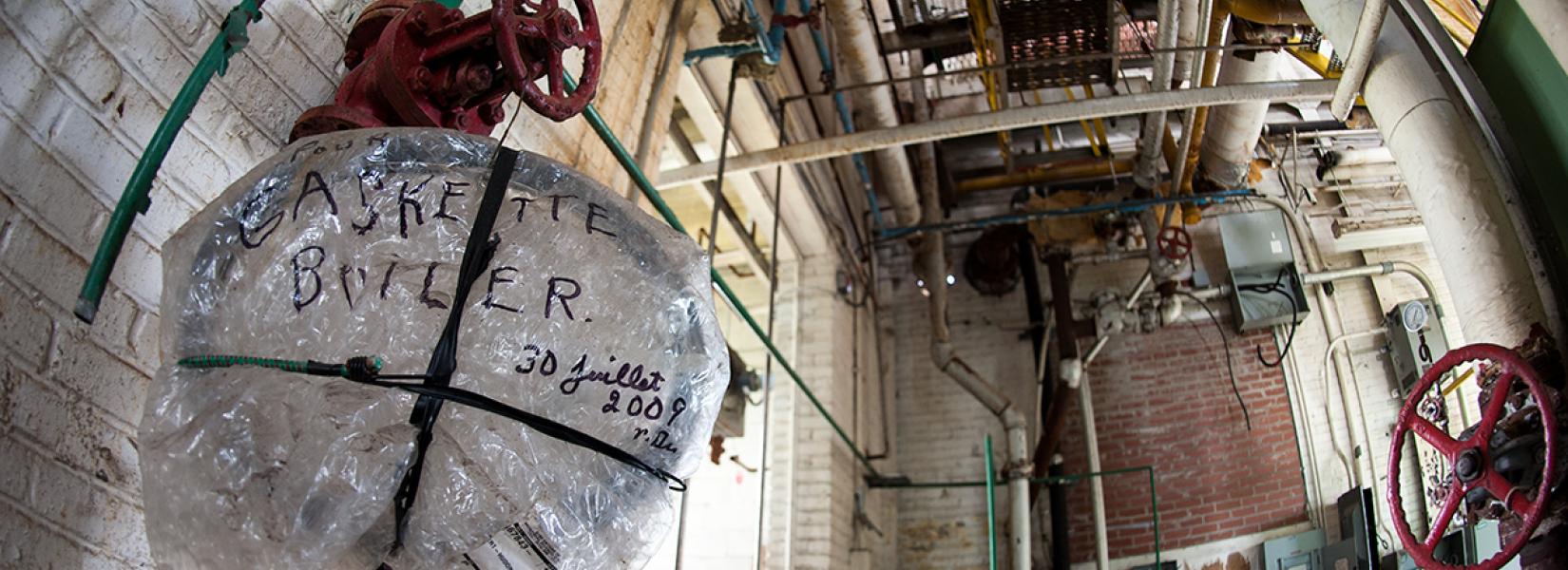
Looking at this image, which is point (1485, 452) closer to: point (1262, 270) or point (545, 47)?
point (545, 47)

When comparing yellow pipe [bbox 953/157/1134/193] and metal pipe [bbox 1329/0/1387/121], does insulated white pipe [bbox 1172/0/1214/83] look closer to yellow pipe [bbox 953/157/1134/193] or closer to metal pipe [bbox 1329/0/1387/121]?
metal pipe [bbox 1329/0/1387/121]

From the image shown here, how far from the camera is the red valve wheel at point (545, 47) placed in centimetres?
128

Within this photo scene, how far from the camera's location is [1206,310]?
18.9ft

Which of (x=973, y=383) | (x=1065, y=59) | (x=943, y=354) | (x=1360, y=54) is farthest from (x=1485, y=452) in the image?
(x=943, y=354)

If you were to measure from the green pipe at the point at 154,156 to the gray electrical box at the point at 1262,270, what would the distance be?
5557 mm

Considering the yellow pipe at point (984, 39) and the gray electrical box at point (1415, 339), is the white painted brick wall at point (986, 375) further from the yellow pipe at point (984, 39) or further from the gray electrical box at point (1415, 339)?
the yellow pipe at point (984, 39)

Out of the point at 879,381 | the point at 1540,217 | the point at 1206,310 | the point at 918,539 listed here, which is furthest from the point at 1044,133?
the point at 1540,217

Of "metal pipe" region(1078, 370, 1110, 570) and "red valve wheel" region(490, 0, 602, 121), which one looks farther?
"metal pipe" region(1078, 370, 1110, 570)

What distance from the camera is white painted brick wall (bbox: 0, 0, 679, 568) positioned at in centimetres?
108

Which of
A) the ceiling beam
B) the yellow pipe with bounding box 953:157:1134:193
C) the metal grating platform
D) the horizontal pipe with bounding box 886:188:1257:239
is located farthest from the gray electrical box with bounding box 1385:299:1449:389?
the ceiling beam

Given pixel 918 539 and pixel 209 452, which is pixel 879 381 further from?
pixel 209 452

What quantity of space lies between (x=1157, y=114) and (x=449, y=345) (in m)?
4.92

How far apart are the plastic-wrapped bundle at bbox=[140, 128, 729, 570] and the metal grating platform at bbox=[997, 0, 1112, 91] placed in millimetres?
3711

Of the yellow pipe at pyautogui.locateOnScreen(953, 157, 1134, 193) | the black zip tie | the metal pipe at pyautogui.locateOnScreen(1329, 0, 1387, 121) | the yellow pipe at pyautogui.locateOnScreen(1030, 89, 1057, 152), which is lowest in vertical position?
the black zip tie
